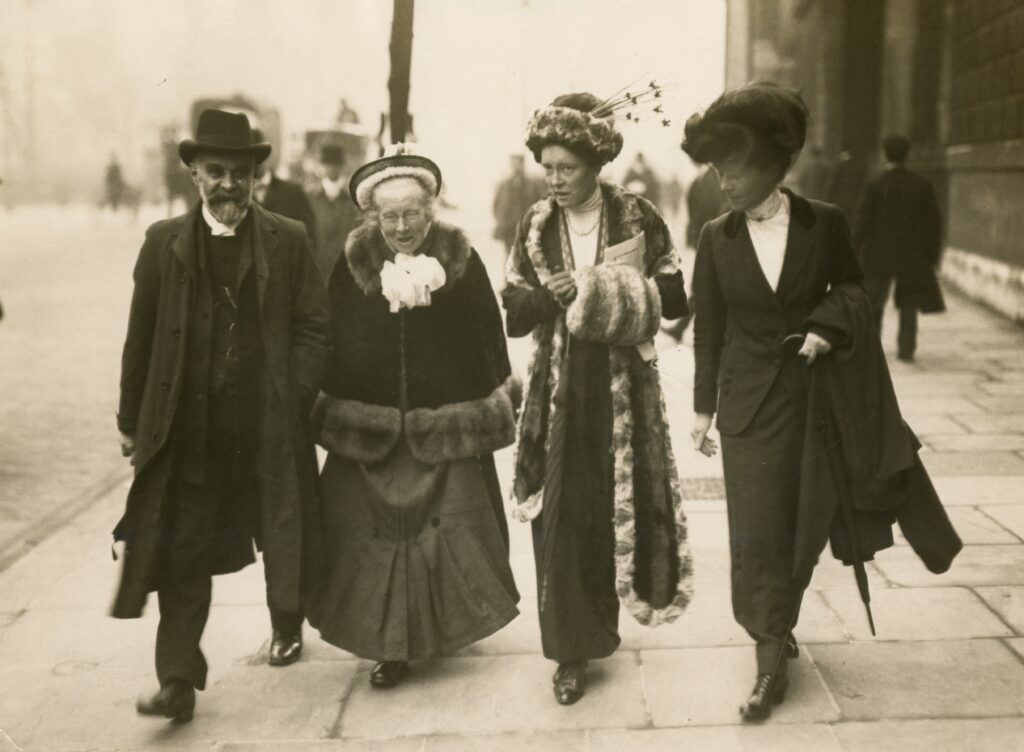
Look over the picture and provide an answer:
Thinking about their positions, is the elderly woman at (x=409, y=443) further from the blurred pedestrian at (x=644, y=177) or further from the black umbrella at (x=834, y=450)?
the blurred pedestrian at (x=644, y=177)

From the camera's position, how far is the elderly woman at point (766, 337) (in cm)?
403

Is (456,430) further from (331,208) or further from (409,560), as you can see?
(331,208)

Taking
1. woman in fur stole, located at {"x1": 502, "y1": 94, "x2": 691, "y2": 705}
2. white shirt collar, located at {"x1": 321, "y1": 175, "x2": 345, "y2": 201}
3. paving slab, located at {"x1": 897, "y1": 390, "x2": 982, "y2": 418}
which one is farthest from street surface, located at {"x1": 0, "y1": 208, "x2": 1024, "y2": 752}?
white shirt collar, located at {"x1": 321, "y1": 175, "x2": 345, "y2": 201}

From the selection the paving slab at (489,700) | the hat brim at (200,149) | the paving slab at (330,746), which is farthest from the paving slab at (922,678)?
the hat brim at (200,149)

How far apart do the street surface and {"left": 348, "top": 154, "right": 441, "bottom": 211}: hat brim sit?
1136 mm

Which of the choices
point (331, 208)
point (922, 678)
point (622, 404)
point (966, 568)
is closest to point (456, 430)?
point (622, 404)

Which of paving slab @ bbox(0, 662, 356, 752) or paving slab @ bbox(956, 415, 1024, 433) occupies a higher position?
paving slab @ bbox(956, 415, 1024, 433)

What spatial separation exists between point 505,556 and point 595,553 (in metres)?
0.42

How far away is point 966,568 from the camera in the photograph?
217 inches

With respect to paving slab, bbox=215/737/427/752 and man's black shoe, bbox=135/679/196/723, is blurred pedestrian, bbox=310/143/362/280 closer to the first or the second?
man's black shoe, bbox=135/679/196/723

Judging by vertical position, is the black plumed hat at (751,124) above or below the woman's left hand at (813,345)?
above

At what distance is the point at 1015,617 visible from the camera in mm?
4902

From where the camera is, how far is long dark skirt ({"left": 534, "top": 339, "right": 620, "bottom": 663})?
14.1ft

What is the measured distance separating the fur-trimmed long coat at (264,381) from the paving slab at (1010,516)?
3528mm
